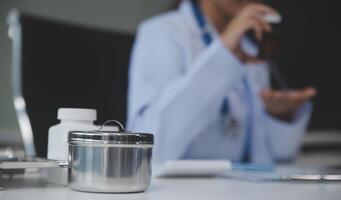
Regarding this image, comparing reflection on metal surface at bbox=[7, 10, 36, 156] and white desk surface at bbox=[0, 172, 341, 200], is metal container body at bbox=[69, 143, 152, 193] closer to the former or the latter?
white desk surface at bbox=[0, 172, 341, 200]

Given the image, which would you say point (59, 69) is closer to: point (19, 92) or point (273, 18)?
point (19, 92)

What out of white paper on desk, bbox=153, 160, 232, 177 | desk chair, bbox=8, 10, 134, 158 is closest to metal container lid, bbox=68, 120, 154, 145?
white paper on desk, bbox=153, 160, 232, 177

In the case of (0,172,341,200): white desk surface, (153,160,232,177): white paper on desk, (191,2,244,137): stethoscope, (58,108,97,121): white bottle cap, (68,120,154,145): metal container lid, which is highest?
(191,2,244,137): stethoscope

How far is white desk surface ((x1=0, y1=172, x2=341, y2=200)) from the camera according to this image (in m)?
0.42

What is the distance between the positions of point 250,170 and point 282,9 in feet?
1.60

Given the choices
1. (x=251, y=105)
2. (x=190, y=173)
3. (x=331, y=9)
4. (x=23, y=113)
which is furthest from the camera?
(x=331, y=9)

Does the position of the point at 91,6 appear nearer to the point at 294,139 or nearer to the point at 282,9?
the point at 282,9

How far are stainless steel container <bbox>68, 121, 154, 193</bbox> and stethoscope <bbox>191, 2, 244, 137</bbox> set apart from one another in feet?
1.93

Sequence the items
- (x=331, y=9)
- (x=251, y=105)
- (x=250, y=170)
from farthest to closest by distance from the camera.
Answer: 1. (x=331, y=9)
2. (x=251, y=105)
3. (x=250, y=170)

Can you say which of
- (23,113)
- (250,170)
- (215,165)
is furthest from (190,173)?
(23,113)

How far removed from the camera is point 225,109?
1017 millimetres

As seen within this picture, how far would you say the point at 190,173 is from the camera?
0.64 meters

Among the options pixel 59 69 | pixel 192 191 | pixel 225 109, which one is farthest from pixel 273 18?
pixel 192 191

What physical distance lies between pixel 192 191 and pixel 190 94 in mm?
440
